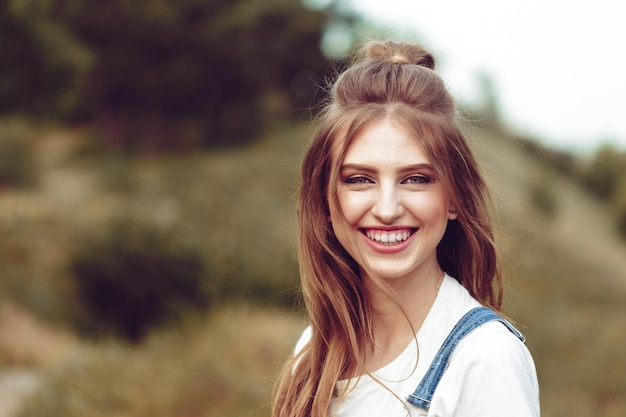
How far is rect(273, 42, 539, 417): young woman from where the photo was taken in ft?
5.60

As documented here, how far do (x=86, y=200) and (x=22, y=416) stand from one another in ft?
28.3

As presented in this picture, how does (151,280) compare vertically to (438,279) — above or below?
below

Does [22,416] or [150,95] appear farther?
[150,95]

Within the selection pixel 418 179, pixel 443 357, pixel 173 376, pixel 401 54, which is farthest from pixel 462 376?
pixel 173 376

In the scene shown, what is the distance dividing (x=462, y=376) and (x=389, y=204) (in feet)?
1.48

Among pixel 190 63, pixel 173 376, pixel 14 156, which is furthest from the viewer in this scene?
pixel 190 63

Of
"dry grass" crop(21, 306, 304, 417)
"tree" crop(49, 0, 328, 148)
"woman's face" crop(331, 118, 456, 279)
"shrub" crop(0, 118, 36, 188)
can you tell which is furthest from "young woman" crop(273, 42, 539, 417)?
"tree" crop(49, 0, 328, 148)

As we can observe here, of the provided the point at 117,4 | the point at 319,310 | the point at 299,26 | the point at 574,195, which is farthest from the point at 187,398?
the point at 574,195

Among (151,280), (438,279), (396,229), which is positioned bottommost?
(151,280)

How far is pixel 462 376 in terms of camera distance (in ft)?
5.16

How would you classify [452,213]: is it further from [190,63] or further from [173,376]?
[190,63]

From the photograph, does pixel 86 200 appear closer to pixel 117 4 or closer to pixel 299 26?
pixel 117 4

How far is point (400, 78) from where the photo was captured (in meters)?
1.94

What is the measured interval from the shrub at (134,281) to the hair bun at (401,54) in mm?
7921
